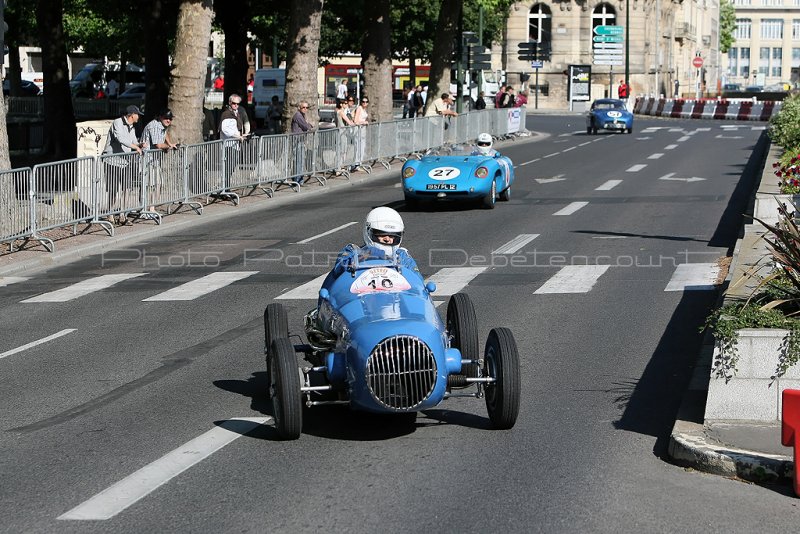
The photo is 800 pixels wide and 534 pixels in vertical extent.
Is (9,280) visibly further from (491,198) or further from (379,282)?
(491,198)

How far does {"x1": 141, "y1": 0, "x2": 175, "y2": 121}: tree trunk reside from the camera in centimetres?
3859

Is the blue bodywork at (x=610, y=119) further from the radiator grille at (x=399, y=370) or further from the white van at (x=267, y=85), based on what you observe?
the radiator grille at (x=399, y=370)

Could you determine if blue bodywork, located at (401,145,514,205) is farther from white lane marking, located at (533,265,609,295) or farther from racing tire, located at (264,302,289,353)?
racing tire, located at (264,302,289,353)

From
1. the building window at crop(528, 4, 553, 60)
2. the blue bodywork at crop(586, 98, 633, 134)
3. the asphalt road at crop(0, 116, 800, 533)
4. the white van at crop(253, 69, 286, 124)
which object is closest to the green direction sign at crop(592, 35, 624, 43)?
the building window at crop(528, 4, 553, 60)

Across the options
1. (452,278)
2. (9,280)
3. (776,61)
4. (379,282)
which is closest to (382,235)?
(379,282)

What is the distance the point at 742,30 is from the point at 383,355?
172730 mm

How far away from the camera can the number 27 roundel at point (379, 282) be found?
31.7 feet

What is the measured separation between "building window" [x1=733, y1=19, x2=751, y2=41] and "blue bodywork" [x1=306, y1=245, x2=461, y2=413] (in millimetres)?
170233

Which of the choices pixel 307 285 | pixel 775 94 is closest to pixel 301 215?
pixel 307 285

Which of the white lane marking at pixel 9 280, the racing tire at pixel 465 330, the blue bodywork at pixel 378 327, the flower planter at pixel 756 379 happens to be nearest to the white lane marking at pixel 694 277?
the racing tire at pixel 465 330

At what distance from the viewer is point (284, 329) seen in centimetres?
1029

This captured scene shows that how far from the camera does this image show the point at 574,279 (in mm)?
16938

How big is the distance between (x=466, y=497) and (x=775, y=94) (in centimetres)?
10859

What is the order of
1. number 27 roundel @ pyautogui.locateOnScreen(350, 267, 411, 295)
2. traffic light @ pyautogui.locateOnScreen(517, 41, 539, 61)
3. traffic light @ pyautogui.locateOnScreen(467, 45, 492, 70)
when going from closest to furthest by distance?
1. number 27 roundel @ pyautogui.locateOnScreen(350, 267, 411, 295)
2. traffic light @ pyautogui.locateOnScreen(467, 45, 492, 70)
3. traffic light @ pyautogui.locateOnScreen(517, 41, 539, 61)
